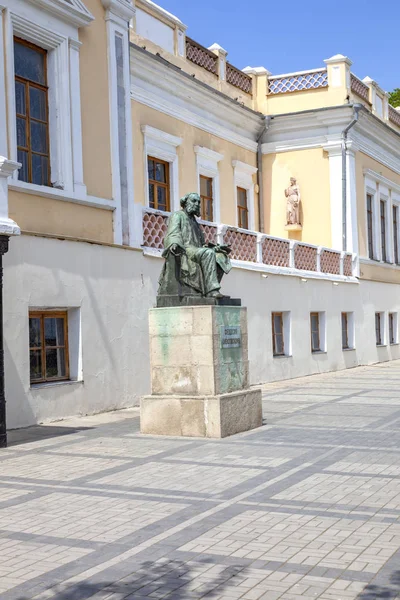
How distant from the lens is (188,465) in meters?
9.02

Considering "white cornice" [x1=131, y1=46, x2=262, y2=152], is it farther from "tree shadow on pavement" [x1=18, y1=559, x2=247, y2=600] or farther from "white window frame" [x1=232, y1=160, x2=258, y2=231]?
"tree shadow on pavement" [x1=18, y1=559, x2=247, y2=600]

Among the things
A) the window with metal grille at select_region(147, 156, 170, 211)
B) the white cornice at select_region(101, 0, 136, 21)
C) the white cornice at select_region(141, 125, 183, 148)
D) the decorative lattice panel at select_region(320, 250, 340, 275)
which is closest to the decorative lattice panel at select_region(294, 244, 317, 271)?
the decorative lattice panel at select_region(320, 250, 340, 275)

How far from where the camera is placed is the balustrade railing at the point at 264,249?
1634 centimetres

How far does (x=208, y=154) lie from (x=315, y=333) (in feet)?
19.0

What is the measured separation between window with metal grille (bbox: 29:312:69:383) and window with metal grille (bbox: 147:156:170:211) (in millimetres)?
6750

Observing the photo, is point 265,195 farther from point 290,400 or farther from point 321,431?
point 321,431

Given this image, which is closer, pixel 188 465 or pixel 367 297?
pixel 188 465

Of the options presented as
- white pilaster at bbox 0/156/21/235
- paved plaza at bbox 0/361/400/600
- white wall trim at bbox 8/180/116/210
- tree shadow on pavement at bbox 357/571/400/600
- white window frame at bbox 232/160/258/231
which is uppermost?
white window frame at bbox 232/160/258/231

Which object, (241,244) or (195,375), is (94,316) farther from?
(241,244)

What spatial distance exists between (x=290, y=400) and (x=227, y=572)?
35.1 feet

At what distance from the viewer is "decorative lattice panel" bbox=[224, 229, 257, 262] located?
64.1 feet

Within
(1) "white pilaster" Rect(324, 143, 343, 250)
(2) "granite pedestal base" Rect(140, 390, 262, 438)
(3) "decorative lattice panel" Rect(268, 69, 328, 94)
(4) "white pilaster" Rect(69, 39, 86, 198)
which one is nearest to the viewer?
(2) "granite pedestal base" Rect(140, 390, 262, 438)

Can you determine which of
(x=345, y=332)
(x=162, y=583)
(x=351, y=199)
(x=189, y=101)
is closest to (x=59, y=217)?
(x=189, y=101)

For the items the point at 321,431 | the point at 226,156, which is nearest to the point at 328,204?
the point at 226,156
